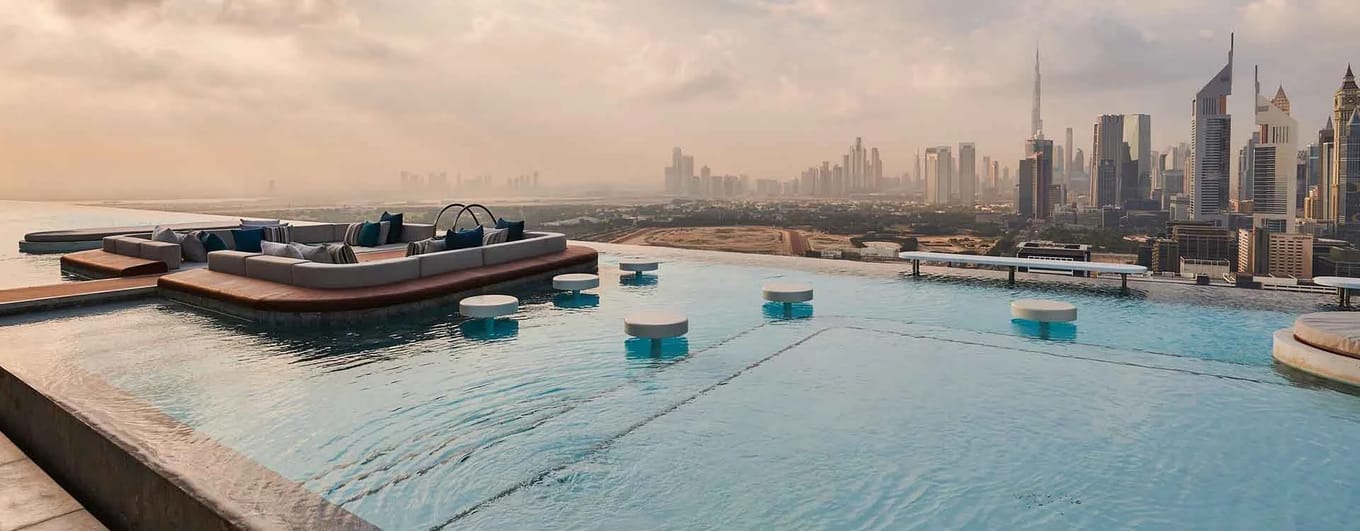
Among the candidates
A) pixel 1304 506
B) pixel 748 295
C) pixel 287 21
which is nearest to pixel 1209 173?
pixel 748 295

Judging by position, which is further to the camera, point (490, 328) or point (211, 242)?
point (211, 242)

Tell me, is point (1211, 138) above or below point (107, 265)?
above

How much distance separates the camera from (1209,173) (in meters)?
24.8

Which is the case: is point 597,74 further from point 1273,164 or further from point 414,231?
point 1273,164

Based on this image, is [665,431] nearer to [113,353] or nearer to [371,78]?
[113,353]

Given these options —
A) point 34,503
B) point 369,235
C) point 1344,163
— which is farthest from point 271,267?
point 1344,163

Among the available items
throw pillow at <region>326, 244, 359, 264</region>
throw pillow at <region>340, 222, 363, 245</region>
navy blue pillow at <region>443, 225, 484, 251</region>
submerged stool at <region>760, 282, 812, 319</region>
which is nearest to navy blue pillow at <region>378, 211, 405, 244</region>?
throw pillow at <region>340, 222, 363, 245</region>

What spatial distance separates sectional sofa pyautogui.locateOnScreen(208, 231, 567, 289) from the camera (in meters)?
7.02

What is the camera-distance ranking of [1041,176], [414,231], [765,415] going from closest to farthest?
1. [765,415]
2. [414,231]
3. [1041,176]

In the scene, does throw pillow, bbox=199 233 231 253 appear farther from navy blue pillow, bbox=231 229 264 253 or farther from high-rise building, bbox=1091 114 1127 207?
high-rise building, bbox=1091 114 1127 207

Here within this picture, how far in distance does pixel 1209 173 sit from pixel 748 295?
76.4ft

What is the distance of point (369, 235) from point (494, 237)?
334cm

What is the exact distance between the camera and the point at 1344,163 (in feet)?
73.0

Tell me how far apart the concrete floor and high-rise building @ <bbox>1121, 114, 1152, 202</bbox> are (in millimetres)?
27757
